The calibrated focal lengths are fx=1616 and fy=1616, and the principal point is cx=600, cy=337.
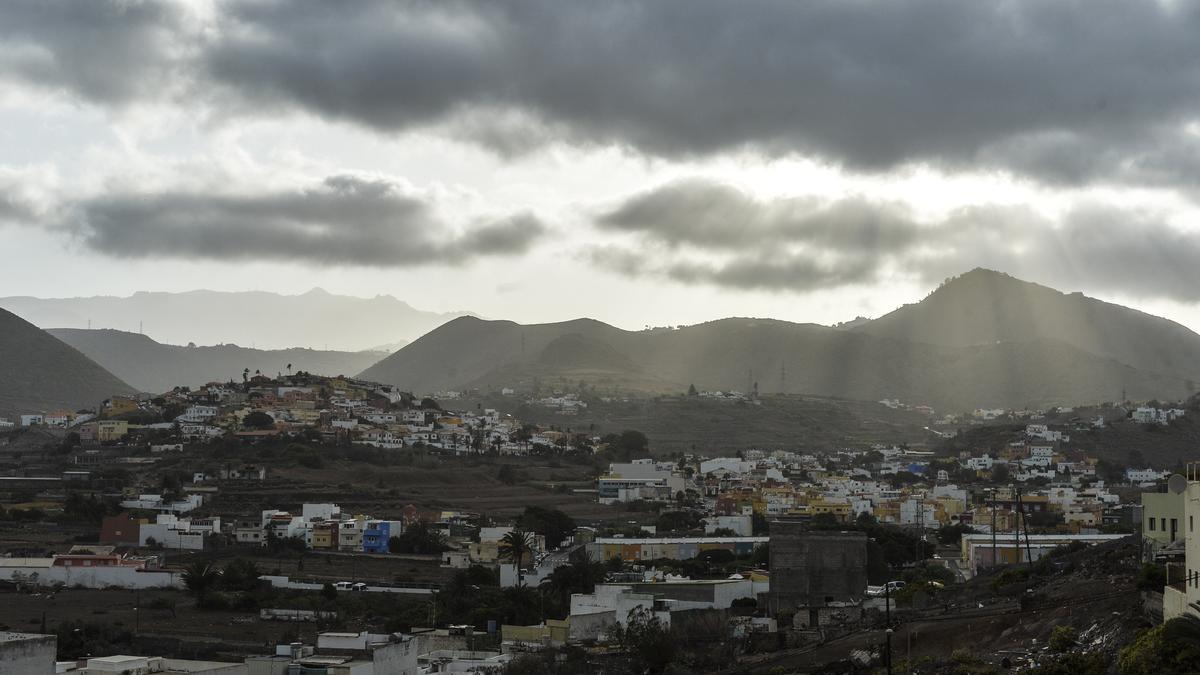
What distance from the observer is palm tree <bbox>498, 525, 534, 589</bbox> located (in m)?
47.0

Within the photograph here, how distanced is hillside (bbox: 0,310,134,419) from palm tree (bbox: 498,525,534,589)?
300 feet

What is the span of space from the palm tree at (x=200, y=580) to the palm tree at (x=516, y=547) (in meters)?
8.52

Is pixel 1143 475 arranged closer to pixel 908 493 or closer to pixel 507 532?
pixel 908 493

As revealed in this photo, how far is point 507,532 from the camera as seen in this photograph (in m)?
52.9

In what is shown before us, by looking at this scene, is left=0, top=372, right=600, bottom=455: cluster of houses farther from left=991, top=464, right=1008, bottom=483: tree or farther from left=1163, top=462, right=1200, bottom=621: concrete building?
left=1163, top=462, right=1200, bottom=621: concrete building

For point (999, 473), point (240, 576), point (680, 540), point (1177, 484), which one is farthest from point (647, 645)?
point (999, 473)

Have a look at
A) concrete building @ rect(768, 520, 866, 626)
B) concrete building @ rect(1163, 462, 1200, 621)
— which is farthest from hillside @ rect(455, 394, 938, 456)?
concrete building @ rect(1163, 462, 1200, 621)

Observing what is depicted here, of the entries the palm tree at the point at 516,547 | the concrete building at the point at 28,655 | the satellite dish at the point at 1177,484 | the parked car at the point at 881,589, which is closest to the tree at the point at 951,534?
the palm tree at the point at 516,547

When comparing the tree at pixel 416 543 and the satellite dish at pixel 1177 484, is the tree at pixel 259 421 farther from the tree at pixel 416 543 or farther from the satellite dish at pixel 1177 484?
the satellite dish at pixel 1177 484

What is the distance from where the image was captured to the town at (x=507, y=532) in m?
33.5

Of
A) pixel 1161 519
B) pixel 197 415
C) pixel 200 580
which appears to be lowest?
pixel 200 580

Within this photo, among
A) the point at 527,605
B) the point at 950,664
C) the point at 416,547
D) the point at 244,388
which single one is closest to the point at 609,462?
the point at 244,388

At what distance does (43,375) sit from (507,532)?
10590 centimetres

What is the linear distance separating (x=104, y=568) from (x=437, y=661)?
19.2m
